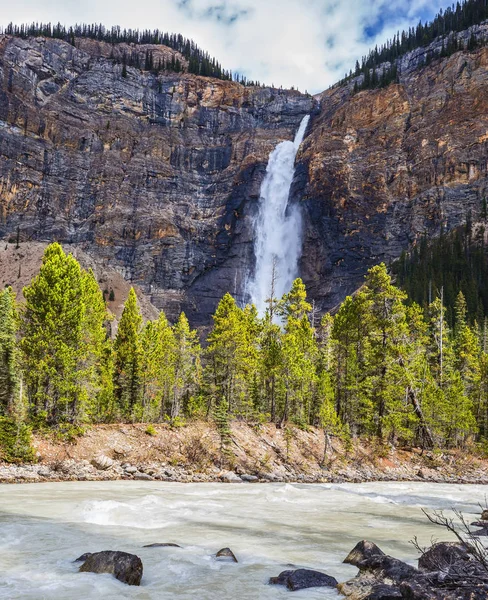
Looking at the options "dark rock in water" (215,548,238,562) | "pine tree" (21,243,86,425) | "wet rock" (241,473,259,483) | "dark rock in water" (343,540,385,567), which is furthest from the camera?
"pine tree" (21,243,86,425)

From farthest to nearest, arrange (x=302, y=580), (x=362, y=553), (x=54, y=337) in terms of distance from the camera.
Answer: (x=54, y=337) < (x=362, y=553) < (x=302, y=580)

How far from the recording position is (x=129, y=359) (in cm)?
4097

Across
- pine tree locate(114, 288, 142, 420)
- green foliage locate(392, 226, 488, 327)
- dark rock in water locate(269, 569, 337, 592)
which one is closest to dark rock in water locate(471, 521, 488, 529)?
dark rock in water locate(269, 569, 337, 592)

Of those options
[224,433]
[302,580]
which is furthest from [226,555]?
[224,433]

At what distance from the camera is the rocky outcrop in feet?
359

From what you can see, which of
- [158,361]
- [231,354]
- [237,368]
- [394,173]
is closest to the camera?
[231,354]

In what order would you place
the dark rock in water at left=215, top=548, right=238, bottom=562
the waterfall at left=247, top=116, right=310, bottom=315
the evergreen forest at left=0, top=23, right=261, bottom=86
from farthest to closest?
the evergreen forest at left=0, top=23, right=261, bottom=86
the waterfall at left=247, top=116, right=310, bottom=315
the dark rock in water at left=215, top=548, right=238, bottom=562

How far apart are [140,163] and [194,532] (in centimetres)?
13905

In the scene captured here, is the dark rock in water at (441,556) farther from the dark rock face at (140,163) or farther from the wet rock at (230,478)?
the dark rock face at (140,163)

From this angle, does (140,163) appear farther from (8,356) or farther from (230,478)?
(230,478)

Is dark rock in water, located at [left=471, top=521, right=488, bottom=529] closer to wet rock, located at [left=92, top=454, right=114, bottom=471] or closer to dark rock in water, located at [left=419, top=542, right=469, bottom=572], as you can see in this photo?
dark rock in water, located at [left=419, top=542, right=469, bottom=572]

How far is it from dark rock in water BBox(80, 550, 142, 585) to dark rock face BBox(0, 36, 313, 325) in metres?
110

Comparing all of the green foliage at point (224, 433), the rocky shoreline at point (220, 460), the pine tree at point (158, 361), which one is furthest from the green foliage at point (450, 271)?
the green foliage at point (224, 433)

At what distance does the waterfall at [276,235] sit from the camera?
11519 cm
